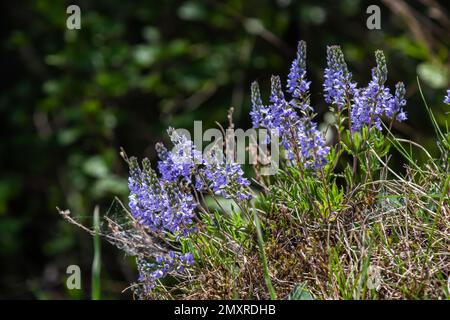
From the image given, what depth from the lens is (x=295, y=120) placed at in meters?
1.91

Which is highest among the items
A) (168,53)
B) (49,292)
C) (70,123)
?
(168,53)

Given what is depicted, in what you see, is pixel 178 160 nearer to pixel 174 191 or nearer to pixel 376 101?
pixel 174 191

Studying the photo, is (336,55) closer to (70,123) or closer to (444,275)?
(444,275)

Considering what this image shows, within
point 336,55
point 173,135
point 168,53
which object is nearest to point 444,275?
point 336,55

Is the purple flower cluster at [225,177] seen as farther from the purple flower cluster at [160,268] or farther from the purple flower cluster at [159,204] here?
the purple flower cluster at [160,268]

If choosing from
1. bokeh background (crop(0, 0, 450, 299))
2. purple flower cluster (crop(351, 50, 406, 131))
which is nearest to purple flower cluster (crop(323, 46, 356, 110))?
purple flower cluster (crop(351, 50, 406, 131))

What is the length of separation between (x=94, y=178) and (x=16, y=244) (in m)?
0.80

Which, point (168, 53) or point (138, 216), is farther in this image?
point (168, 53)

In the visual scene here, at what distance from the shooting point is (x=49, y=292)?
5711mm

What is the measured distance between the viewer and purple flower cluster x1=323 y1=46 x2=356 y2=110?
1.89 metres

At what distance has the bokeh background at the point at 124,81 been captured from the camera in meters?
5.43
